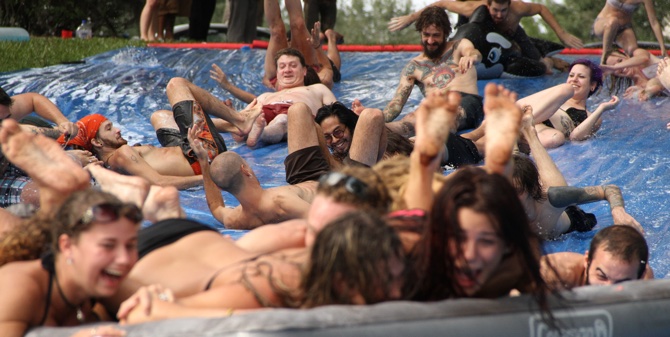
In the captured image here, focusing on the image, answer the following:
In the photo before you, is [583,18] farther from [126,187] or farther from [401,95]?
[126,187]

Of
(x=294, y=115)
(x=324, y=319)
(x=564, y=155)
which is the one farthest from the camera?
(x=564, y=155)

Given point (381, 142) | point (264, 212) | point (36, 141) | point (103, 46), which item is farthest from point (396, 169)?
point (103, 46)

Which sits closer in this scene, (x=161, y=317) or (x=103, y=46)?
(x=161, y=317)

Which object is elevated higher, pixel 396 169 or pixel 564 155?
pixel 396 169

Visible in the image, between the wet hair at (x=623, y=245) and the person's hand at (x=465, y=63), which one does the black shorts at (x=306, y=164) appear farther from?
the wet hair at (x=623, y=245)

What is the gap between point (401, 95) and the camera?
656cm

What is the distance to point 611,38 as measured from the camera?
307 inches

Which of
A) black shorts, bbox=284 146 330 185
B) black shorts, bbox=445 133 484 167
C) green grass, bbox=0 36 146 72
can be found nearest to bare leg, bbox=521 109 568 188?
black shorts, bbox=445 133 484 167

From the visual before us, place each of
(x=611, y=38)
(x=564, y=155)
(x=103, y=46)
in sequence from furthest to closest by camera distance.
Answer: (x=103, y=46) → (x=611, y=38) → (x=564, y=155)

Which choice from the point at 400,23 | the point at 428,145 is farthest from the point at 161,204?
the point at 400,23

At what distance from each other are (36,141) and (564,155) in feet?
12.5

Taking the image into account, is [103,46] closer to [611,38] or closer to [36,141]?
[611,38]

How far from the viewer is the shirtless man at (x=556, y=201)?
4.24 metres

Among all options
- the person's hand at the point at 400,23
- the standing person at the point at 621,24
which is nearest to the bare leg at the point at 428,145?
the person's hand at the point at 400,23
